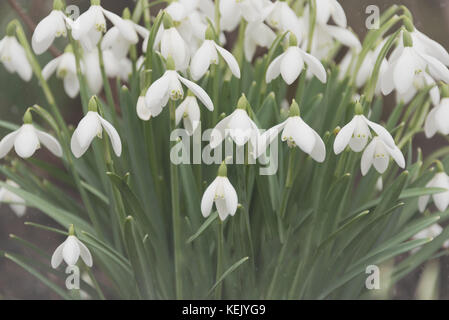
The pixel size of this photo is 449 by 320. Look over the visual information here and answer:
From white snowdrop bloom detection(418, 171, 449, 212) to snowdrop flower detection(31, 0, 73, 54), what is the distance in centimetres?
53

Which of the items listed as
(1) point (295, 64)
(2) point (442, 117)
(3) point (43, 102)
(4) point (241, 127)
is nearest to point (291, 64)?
(1) point (295, 64)

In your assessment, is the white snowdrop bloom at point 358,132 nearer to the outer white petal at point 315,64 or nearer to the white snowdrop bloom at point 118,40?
the outer white petal at point 315,64

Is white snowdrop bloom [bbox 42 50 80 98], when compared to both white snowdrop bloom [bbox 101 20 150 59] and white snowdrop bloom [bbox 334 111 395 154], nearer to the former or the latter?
white snowdrop bloom [bbox 101 20 150 59]

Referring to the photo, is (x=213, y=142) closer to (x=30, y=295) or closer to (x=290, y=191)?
(x=290, y=191)

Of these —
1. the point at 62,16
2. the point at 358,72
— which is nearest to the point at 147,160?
the point at 62,16

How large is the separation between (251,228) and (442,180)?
0.27 meters

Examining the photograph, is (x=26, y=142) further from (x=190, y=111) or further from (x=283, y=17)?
(x=283, y=17)

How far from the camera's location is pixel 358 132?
63 centimetres

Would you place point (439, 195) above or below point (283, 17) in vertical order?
below

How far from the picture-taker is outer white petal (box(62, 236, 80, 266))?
669 mm

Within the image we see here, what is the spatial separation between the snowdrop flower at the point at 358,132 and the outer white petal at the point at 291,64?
78 millimetres

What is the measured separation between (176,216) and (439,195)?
0.36 meters

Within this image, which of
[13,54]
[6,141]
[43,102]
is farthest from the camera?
[43,102]
